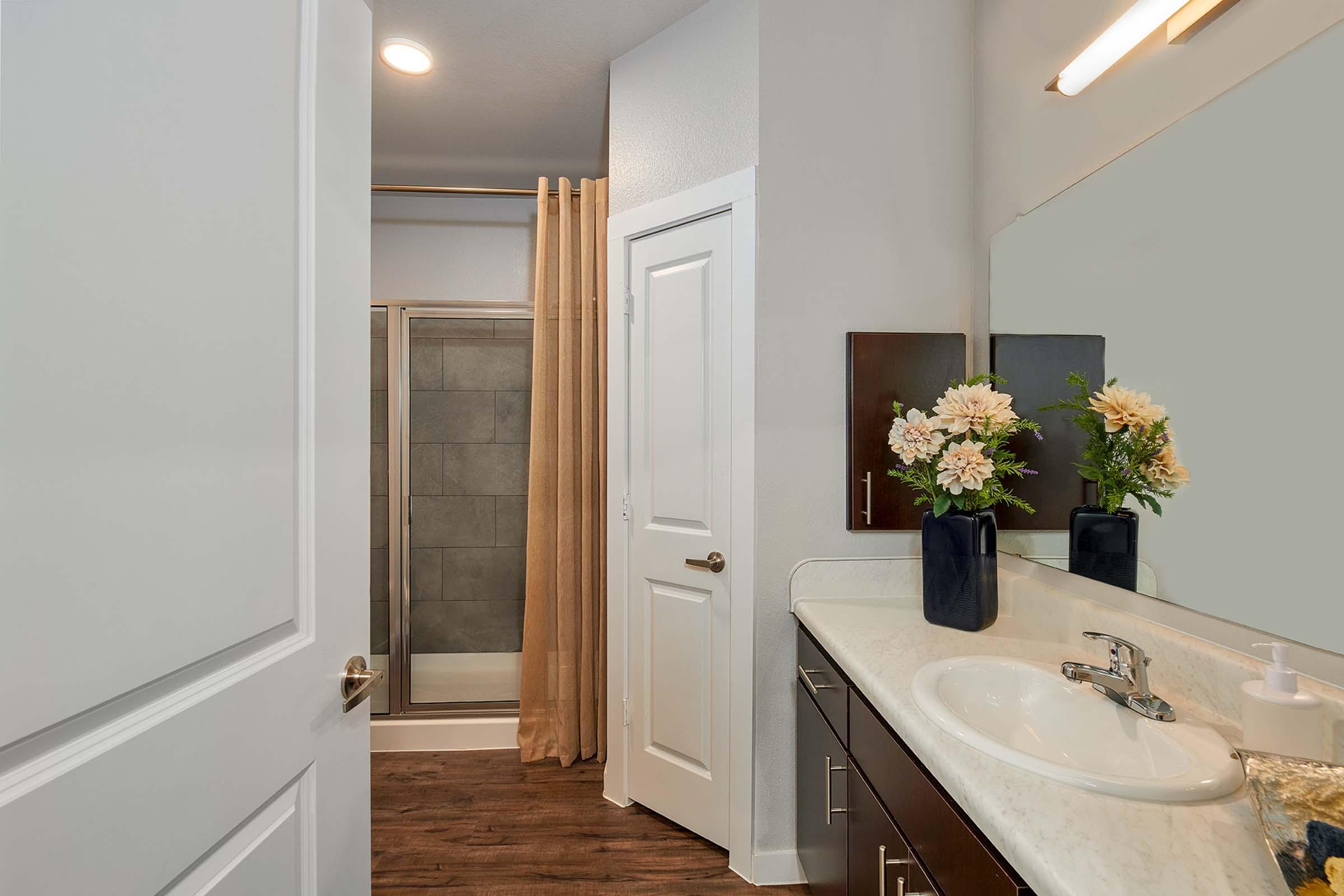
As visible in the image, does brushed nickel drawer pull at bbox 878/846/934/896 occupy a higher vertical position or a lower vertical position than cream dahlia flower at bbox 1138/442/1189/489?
lower

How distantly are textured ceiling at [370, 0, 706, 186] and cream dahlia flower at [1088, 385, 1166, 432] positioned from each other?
1.59 meters

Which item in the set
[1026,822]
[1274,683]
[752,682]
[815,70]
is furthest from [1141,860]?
[815,70]

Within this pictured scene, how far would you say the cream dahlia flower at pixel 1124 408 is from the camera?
1.17 metres

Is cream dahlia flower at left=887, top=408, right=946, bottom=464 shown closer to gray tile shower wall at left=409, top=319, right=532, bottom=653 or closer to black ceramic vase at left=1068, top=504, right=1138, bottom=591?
black ceramic vase at left=1068, top=504, right=1138, bottom=591

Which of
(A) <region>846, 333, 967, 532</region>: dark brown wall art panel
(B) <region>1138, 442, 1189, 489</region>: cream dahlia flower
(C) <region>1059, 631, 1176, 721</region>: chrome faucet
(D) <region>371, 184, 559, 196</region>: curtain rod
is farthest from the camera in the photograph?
(D) <region>371, 184, 559, 196</region>: curtain rod

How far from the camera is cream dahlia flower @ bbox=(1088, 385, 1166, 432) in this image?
1.17 metres

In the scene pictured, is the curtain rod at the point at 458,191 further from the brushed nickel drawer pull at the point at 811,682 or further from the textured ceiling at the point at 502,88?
the brushed nickel drawer pull at the point at 811,682

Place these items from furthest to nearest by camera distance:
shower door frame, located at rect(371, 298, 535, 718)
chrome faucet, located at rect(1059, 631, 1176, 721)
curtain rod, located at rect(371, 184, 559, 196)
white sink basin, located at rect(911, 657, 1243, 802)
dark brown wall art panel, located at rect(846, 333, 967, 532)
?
shower door frame, located at rect(371, 298, 535, 718) < curtain rod, located at rect(371, 184, 559, 196) < dark brown wall art panel, located at rect(846, 333, 967, 532) < chrome faucet, located at rect(1059, 631, 1176, 721) < white sink basin, located at rect(911, 657, 1243, 802)

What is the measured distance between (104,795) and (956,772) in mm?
921

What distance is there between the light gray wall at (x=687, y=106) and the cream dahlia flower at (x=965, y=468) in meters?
1.00

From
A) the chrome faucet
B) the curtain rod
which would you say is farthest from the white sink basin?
the curtain rod

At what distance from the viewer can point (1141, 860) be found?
0.65 metres

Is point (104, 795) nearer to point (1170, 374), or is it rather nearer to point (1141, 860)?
point (1141, 860)

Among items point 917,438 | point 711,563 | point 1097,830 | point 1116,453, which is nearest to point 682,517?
point 711,563
